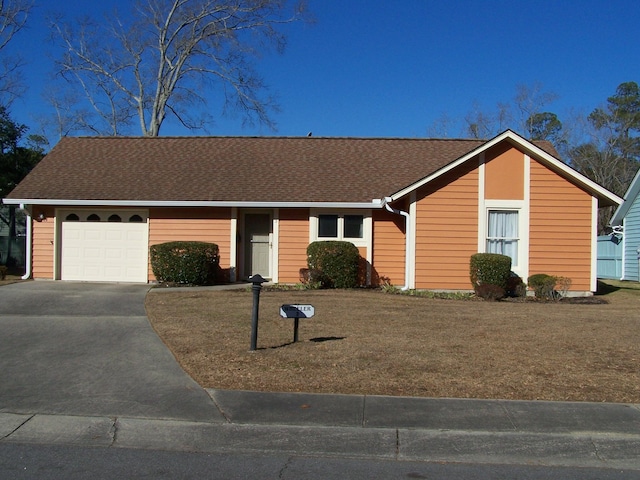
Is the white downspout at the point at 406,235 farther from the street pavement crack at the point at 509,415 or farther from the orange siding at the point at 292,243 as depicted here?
the street pavement crack at the point at 509,415

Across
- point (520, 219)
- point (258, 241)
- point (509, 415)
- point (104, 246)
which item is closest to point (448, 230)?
point (520, 219)

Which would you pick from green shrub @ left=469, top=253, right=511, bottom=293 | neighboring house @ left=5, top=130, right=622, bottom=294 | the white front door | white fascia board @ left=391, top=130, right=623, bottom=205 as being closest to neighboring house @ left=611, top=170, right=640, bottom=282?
A: neighboring house @ left=5, top=130, right=622, bottom=294

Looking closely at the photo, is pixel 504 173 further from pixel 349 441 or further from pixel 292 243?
pixel 349 441

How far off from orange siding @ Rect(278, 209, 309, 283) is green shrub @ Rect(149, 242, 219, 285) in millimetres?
2104

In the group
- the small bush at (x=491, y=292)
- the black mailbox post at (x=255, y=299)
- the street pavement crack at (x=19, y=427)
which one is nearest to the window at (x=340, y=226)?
the small bush at (x=491, y=292)

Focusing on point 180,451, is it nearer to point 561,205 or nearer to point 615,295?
point 561,205

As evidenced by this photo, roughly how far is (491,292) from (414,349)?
22.8 ft

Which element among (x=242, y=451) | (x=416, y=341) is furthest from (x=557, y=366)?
(x=242, y=451)

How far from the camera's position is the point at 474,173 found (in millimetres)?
16672

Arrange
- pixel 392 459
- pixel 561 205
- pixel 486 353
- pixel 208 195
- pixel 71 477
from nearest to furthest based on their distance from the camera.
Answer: pixel 71 477 → pixel 392 459 → pixel 486 353 → pixel 561 205 → pixel 208 195

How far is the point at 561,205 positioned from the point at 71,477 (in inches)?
566

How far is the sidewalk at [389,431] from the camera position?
575 cm

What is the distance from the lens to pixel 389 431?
604 centimetres

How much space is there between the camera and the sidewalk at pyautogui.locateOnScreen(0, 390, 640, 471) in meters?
5.75
